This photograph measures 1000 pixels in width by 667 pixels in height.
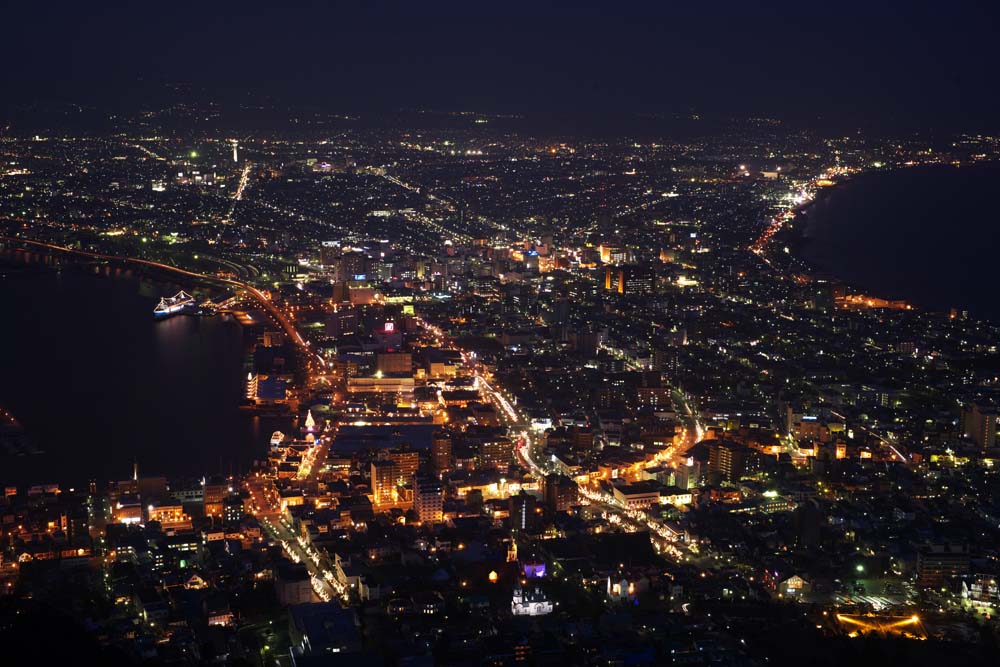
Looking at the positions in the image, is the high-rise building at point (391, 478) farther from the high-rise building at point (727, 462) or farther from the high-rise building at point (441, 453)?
the high-rise building at point (727, 462)

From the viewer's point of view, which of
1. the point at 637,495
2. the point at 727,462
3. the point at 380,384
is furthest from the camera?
the point at 380,384

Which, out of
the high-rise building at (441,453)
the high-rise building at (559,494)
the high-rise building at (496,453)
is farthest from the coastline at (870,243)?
the high-rise building at (559,494)

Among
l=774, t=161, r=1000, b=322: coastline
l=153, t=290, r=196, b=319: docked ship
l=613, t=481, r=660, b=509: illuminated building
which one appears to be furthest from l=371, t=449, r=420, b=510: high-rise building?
l=774, t=161, r=1000, b=322: coastline

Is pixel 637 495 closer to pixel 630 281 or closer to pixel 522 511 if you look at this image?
pixel 522 511

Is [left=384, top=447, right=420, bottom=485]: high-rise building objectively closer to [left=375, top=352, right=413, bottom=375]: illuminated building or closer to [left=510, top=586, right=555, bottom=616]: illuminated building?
[left=510, top=586, right=555, bottom=616]: illuminated building

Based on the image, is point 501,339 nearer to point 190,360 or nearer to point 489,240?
point 190,360

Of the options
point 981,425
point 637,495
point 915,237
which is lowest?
point 915,237

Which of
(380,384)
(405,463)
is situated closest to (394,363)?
(380,384)
